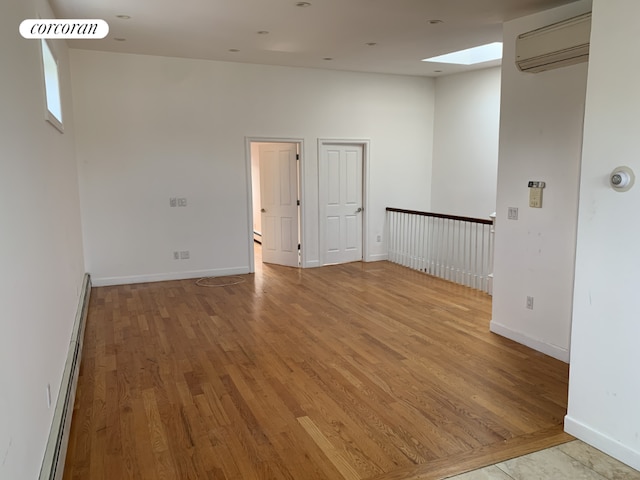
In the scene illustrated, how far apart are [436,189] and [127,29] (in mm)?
5408

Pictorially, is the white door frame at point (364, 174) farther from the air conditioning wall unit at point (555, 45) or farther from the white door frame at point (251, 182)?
the air conditioning wall unit at point (555, 45)

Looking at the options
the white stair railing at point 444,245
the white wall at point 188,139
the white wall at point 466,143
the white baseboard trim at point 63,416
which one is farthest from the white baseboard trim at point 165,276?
the white wall at point 466,143

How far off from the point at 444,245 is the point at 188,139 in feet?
13.0

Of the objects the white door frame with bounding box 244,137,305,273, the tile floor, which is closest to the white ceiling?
the white door frame with bounding box 244,137,305,273

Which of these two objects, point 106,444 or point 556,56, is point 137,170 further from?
point 556,56

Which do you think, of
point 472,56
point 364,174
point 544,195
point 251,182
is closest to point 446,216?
point 364,174

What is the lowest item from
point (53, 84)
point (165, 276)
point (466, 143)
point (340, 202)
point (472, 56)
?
point (165, 276)

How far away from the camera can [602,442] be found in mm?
2584

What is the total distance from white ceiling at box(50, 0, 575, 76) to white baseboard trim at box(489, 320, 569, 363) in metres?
2.85

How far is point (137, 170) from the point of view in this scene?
243 inches

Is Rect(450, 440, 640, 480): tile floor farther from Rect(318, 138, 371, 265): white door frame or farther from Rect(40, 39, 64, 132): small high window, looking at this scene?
Rect(318, 138, 371, 265): white door frame

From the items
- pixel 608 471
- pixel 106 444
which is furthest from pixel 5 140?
pixel 608 471

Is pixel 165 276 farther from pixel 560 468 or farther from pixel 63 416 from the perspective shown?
pixel 560 468

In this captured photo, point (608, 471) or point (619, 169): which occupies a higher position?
point (619, 169)
